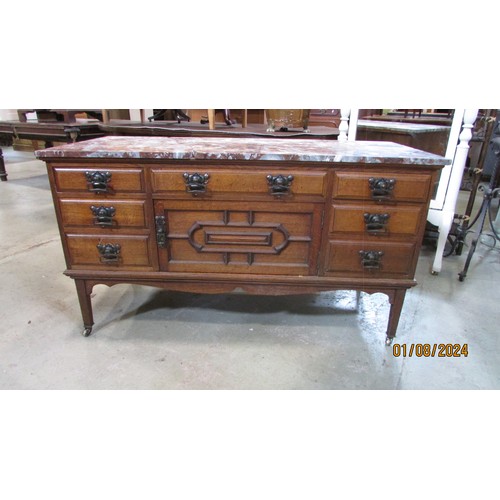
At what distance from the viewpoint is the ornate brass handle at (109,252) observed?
1668mm

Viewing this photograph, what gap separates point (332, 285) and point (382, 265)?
0.82ft

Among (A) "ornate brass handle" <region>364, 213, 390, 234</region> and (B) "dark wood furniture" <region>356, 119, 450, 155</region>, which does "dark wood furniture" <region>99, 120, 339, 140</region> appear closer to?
(B) "dark wood furniture" <region>356, 119, 450, 155</region>

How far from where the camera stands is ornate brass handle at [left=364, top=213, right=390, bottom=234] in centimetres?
156

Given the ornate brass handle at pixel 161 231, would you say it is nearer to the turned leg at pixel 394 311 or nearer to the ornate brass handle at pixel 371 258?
the ornate brass handle at pixel 371 258

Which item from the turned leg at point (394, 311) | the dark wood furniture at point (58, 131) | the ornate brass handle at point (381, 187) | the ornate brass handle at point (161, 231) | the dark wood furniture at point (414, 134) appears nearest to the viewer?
the ornate brass handle at point (381, 187)

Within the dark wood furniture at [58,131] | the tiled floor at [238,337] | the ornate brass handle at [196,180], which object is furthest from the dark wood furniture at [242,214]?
the dark wood furniture at [58,131]

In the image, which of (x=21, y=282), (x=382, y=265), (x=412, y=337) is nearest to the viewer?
(x=382, y=265)

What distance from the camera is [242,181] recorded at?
155cm

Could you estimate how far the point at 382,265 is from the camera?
1.66 meters

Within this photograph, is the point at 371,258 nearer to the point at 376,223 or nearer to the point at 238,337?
the point at 376,223

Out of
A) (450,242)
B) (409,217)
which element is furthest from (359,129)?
(409,217)

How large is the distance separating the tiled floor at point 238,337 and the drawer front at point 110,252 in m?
0.41

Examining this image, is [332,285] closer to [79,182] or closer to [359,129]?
[79,182]

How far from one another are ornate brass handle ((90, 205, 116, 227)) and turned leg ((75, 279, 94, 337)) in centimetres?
35
